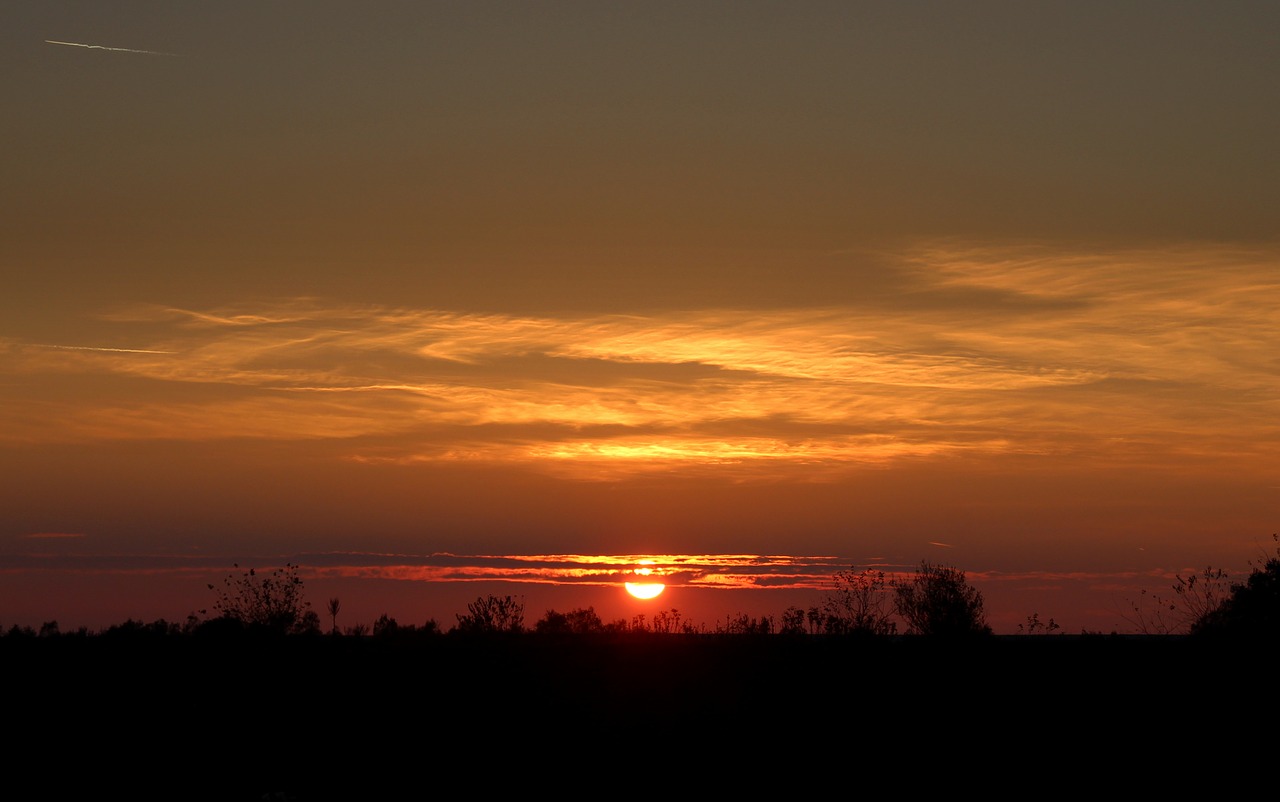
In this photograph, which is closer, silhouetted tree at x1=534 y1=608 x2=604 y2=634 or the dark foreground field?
the dark foreground field

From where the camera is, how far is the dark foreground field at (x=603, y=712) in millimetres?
21766

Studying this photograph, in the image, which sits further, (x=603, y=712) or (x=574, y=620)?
(x=574, y=620)

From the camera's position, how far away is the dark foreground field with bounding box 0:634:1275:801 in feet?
71.4

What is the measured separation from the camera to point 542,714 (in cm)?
2508

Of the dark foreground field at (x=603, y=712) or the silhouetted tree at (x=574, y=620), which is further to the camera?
the silhouetted tree at (x=574, y=620)

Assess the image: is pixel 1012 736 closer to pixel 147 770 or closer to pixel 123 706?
pixel 147 770

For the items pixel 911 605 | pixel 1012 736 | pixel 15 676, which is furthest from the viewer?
pixel 911 605

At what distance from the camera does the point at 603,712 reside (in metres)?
25.5

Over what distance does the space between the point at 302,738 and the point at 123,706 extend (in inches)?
178

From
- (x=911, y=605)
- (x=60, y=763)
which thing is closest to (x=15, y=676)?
(x=60, y=763)

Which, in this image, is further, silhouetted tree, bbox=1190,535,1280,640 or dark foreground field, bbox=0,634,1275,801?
silhouetted tree, bbox=1190,535,1280,640

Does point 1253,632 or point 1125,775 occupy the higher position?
point 1253,632

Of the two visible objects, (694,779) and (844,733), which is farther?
(844,733)

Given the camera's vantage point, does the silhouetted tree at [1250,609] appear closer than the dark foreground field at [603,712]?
No
